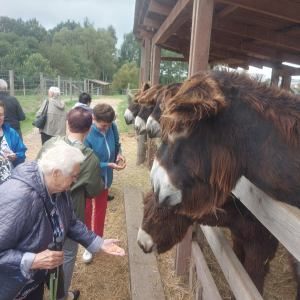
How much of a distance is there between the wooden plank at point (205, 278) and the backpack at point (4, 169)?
2.36 m

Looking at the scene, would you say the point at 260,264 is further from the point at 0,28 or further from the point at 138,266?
the point at 0,28

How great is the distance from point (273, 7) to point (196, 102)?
1.91m

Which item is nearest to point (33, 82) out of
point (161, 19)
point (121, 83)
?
point (161, 19)

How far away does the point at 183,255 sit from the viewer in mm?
3010

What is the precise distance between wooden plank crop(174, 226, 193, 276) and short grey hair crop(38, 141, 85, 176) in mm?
1695

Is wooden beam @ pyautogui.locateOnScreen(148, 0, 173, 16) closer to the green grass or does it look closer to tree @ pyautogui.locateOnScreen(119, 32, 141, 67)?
the green grass

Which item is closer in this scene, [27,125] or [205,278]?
[205,278]

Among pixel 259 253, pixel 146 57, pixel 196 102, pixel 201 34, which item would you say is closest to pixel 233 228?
pixel 259 253

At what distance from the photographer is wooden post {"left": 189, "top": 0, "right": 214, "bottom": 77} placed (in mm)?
2191

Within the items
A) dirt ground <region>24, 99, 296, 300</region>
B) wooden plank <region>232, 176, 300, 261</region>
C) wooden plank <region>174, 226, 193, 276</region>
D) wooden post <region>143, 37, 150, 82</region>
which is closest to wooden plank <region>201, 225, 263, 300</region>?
wooden plank <region>174, 226, 193, 276</region>

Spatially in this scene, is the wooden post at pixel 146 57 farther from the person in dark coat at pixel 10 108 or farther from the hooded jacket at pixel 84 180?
the hooded jacket at pixel 84 180

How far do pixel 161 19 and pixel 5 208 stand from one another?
16.8 feet

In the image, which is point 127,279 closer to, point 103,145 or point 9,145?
point 103,145

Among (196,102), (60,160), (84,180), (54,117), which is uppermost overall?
(196,102)
